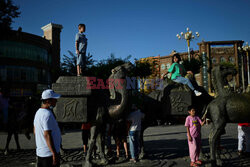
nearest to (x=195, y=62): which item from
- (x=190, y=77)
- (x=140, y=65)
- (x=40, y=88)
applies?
(x=140, y=65)

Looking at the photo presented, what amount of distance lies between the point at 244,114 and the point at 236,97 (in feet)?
1.49

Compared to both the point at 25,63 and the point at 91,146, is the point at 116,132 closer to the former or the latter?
the point at 91,146

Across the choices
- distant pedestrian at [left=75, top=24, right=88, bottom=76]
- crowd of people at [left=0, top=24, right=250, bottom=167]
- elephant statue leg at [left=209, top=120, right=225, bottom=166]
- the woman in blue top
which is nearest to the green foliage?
crowd of people at [left=0, top=24, right=250, bottom=167]

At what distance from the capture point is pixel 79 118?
5660 millimetres

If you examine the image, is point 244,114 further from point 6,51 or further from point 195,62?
point 6,51

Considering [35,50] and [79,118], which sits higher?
[35,50]

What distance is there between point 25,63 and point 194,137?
31.8 meters

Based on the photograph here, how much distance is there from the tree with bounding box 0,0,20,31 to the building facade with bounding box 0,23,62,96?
1262 centimetres

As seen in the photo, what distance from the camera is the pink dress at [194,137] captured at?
225 inches

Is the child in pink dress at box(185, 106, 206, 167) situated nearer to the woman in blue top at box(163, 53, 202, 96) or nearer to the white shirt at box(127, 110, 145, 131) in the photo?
the woman in blue top at box(163, 53, 202, 96)

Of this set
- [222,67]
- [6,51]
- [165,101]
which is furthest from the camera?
[6,51]

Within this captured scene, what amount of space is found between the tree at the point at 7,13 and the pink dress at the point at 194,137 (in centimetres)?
1473

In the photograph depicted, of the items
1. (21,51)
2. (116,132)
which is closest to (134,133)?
(116,132)

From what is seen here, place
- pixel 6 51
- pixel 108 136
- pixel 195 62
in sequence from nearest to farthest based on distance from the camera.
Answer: pixel 108 136
pixel 195 62
pixel 6 51
